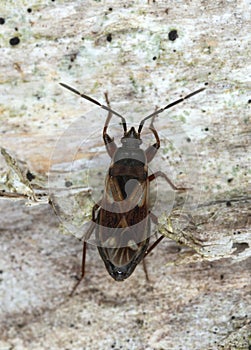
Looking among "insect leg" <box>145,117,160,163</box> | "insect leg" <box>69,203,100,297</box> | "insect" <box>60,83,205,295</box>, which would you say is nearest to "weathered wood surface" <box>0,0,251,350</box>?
"insect leg" <box>69,203,100,297</box>

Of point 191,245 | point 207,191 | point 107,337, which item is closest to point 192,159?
point 207,191

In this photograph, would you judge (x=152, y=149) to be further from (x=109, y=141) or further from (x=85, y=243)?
(x=85, y=243)

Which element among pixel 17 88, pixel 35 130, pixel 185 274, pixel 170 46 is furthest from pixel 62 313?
pixel 170 46

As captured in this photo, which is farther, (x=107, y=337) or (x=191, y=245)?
(x=107, y=337)

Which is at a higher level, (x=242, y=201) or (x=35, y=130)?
(x=35, y=130)

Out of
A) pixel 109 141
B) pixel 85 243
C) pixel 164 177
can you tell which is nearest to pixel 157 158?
pixel 164 177

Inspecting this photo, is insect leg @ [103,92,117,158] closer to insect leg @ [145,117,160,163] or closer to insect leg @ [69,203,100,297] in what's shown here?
insect leg @ [145,117,160,163]

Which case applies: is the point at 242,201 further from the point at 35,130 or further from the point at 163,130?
the point at 35,130

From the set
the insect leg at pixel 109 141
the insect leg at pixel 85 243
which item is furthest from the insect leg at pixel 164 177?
the insect leg at pixel 85 243

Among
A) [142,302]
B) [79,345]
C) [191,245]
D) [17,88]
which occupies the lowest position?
[79,345]
